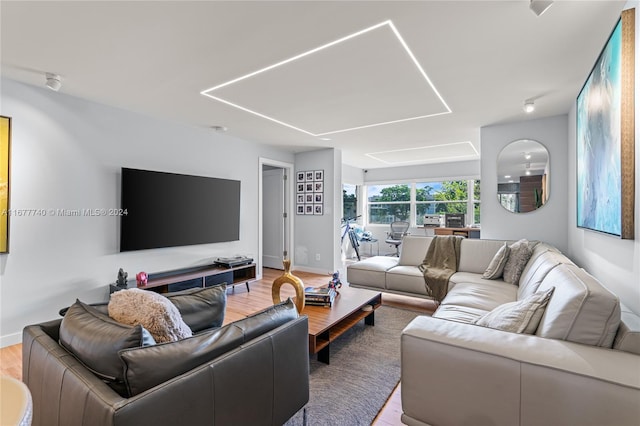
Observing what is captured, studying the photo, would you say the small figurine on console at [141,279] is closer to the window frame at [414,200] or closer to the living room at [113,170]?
the living room at [113,170]

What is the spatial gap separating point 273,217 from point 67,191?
11.7 ft

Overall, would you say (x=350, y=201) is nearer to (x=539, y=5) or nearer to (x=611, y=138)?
(x=611, y=138)

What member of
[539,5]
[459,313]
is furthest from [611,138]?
[459,313]

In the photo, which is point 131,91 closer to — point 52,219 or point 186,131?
point 186,131

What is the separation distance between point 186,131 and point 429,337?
388 cm

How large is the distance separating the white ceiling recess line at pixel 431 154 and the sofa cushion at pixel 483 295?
111 inches

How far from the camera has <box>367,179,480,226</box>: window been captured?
22.6 ft

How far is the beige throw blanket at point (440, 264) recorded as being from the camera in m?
3.40

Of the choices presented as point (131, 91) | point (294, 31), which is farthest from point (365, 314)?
point (131, 91)

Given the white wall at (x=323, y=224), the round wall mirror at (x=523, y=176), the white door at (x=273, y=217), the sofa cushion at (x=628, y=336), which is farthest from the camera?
the white door at (x=273, y=217)

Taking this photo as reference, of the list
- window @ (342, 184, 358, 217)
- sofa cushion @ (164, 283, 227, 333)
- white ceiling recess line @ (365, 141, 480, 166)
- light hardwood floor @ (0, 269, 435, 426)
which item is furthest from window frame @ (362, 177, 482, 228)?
sofa cushion @ (164, 283, 227, 333)

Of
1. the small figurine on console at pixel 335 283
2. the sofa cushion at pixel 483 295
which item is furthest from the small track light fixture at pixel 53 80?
the sofa cushion at pixel 483 295

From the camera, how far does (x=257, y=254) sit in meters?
5.12

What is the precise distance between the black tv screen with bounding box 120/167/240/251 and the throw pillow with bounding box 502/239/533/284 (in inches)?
141
